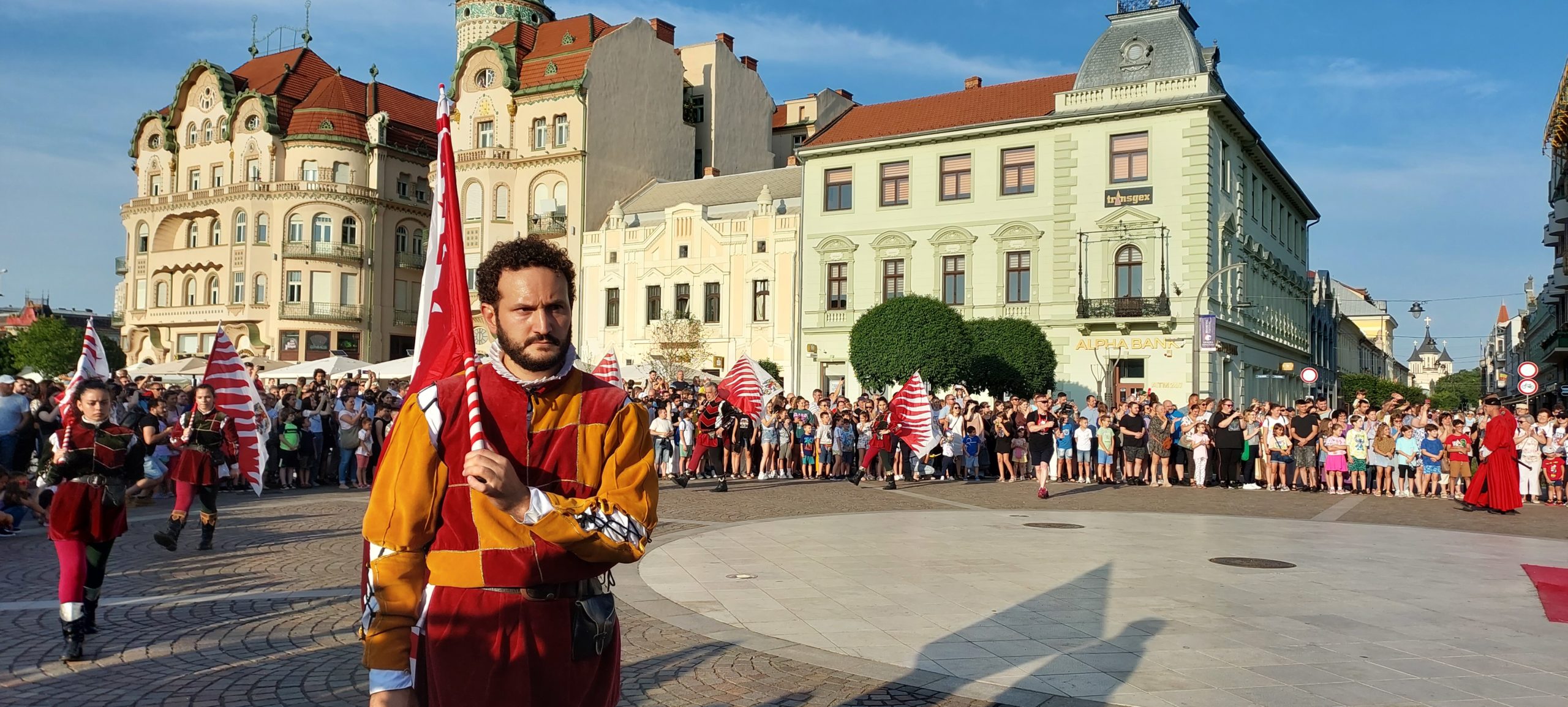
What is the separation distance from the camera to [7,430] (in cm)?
1507

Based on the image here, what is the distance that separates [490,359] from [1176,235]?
39.2 metres

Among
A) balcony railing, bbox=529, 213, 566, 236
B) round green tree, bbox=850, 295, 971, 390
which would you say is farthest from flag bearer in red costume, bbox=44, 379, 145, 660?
balcony railing, bbox=529, 213, 566, 236

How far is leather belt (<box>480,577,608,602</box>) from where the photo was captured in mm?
2996

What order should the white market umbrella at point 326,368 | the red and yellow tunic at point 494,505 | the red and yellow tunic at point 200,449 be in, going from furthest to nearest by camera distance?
the white market umbrella at point 326,368 < the red and yellow tunic at point 200,449 < the red and yellow tunic at point 494,505

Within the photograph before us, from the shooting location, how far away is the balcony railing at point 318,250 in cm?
5672

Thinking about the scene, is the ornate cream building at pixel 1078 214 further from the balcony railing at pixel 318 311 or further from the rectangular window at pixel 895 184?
the balcony railing at pixel 318 311

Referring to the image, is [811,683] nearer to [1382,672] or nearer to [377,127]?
[1382,672]

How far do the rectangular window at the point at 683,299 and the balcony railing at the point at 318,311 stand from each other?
19126mm

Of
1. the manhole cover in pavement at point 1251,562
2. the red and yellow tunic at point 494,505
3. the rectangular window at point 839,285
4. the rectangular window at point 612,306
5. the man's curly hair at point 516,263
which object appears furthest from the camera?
the rectangular window at point 612,306

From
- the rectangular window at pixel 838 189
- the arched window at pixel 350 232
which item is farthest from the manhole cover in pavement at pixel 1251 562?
the arched window at pixel 350 232

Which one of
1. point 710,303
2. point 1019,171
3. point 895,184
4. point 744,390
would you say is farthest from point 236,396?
point 710,303

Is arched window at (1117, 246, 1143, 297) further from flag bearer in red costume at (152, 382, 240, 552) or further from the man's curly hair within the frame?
the man's curly hair

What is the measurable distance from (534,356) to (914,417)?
19.4 metres

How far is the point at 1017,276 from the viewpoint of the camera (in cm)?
4253
